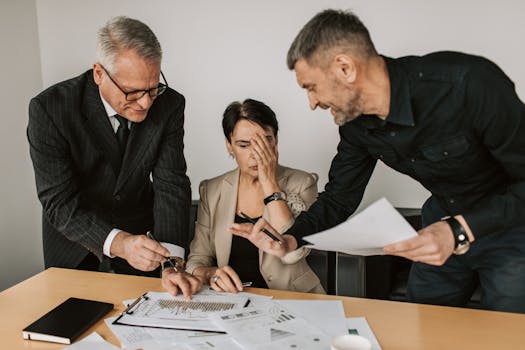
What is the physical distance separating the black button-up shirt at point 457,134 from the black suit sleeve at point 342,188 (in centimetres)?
4

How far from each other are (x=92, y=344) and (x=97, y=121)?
904 mm

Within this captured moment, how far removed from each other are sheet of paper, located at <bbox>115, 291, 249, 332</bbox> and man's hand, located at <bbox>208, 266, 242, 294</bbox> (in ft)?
0.07

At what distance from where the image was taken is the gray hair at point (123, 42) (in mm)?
1715

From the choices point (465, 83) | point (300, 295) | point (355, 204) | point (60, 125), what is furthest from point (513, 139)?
point (60, 125)

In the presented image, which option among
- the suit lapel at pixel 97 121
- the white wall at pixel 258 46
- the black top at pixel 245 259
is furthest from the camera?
the white wall at pixel 258 46

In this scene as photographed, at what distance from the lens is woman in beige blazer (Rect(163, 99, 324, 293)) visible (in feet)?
6.84

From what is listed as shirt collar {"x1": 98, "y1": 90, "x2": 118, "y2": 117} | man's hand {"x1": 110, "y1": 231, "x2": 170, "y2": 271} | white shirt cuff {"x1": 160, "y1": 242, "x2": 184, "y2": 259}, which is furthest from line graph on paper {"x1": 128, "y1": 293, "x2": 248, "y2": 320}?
shirt collar {"x1": 98, "y1": 90, "x2": 118, "y2": 117}

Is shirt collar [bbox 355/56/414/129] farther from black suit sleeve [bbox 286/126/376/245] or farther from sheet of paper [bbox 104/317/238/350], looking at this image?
sheet of paper [bbox 104/317/238/350]

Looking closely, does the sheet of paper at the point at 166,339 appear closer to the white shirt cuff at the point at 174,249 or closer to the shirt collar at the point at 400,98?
the white shirt cuff at the point at 174,249

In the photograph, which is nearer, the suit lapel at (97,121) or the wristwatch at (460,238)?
the wristwatch at (460,238)

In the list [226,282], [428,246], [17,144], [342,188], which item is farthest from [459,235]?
[17,144]

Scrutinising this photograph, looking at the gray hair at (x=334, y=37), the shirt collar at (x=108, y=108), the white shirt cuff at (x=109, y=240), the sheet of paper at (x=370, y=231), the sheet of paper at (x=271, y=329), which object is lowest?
the sheet of paper at (x=271, y=329)

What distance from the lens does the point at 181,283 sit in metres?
1.60

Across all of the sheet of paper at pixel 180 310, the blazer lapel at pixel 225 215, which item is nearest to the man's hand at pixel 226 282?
the sheet of paper at pixel 180 310
